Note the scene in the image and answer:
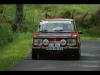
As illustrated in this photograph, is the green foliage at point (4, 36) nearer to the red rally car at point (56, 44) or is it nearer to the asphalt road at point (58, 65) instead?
the red rally car at point (56, 44)

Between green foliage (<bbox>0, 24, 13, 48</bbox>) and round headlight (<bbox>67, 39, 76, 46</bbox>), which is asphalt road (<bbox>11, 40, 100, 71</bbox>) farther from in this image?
green foliage (<bbox>0, 24, 13, 48</bbox>)

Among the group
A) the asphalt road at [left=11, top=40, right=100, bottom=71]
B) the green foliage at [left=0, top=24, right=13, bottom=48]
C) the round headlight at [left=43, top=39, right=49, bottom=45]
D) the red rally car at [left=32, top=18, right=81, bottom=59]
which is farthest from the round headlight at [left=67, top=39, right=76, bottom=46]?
the green foliage at [left=0, top=24, right=13, bottom=48]

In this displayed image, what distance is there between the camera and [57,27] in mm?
17500

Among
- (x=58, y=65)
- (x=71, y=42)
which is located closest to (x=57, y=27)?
(x=71, y=42)

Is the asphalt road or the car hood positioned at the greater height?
the car hood

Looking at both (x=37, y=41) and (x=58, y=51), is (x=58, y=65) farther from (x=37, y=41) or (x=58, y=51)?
(x=37, y=41)

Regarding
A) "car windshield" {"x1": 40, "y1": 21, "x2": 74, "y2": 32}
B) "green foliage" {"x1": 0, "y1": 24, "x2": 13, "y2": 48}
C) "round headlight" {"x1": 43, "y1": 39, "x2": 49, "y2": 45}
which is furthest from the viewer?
"green foliage" {"x1": 0, "y1": 24, "x2": 13, "y2": 48}

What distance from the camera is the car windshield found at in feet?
57.2

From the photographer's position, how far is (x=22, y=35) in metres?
32.0

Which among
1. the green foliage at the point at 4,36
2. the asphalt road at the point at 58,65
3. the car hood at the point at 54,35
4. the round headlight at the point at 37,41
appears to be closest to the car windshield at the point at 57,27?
the car hood at the point at 54,35
